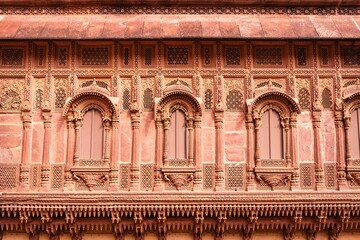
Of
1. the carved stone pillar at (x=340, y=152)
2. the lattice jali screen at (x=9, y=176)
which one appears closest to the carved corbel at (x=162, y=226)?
the lattice jali screen at (x=9, y=176)

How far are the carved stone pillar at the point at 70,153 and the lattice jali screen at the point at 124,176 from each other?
1.14 meters

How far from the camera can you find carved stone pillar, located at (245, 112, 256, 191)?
→ 12.2 m

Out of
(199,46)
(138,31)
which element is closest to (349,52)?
(199,46)

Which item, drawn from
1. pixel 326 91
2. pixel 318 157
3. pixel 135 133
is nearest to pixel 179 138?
pixel 135 133

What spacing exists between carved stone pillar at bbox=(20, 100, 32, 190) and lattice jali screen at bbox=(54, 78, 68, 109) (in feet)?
2.20

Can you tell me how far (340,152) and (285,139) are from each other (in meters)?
1.35

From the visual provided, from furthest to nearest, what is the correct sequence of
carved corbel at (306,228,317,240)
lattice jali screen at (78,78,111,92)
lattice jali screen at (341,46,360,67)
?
lattice jali screen at (341,46,360,67), lattice jali screen at (78,78,111,92), carved corbel at (306,228,317,240)

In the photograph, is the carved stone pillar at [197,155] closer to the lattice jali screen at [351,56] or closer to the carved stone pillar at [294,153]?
the carved stone pillar at [294,153]

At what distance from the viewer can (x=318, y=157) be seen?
12383 mm

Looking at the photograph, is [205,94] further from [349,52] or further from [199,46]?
[349,52]

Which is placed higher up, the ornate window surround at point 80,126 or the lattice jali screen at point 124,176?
the ornate window surround at point 80,126

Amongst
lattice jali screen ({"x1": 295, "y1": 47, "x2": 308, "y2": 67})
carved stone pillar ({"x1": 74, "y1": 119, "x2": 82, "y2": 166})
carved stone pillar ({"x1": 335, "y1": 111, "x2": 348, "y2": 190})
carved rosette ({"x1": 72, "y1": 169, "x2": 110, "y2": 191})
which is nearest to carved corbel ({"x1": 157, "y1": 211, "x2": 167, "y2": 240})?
carved rosette ({"x1": 72, "y1": 169, "x2": 110, "y2": 191})

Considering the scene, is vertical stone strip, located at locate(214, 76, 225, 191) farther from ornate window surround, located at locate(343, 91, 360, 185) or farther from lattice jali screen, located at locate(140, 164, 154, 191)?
ornate window surround, located at locate(343, 91, 360, 185)

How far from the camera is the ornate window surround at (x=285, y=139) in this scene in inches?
480
